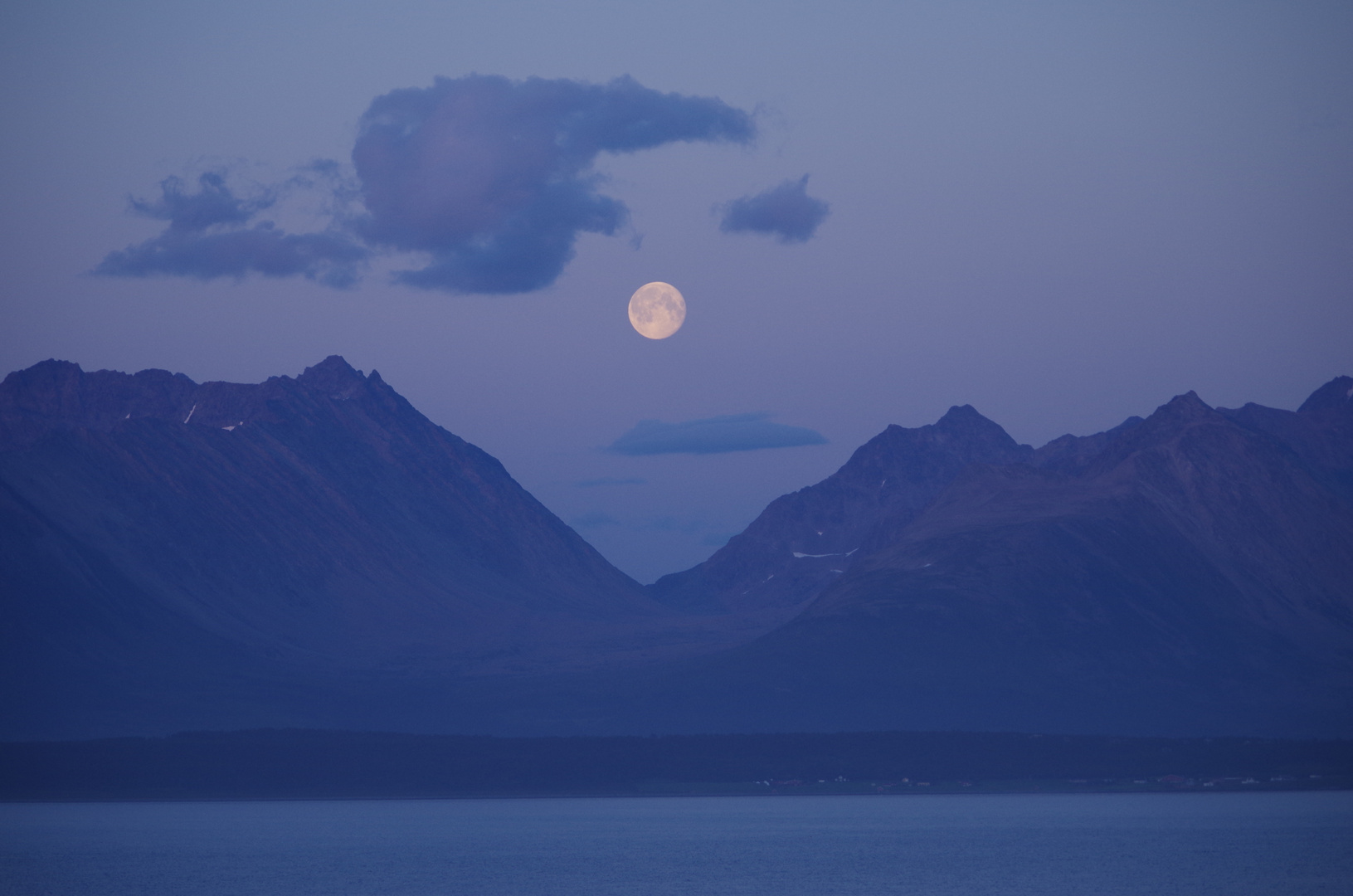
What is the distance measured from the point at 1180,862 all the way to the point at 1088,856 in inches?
496

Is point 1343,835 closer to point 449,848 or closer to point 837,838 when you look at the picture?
point 837,838

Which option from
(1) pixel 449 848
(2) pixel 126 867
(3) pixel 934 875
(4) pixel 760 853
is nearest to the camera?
(3) pixel 934 875

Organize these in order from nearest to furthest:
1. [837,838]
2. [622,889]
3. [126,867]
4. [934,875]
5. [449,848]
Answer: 1. [622,889]
2. [934,875]
3. [126,867]
4. [449,848]
5. [837,838]

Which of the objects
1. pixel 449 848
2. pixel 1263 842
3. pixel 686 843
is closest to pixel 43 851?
pixel 449 848

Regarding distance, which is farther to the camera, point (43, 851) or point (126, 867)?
point (43, 851)

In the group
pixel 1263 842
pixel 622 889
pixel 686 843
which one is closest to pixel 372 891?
pixel 622 889

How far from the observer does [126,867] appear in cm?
16025

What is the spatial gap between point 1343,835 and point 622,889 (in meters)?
91.5

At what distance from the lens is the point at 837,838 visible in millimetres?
199875

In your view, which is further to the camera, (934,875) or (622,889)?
(934,875)

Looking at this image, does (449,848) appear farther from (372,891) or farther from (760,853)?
(372,891)

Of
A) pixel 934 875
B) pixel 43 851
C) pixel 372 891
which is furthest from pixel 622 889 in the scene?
pixel 43 851

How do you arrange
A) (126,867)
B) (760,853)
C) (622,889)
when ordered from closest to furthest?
(622,889) < (126,867) < (760,853)

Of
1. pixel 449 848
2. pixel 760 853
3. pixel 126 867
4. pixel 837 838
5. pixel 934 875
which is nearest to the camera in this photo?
pixel 934 875
